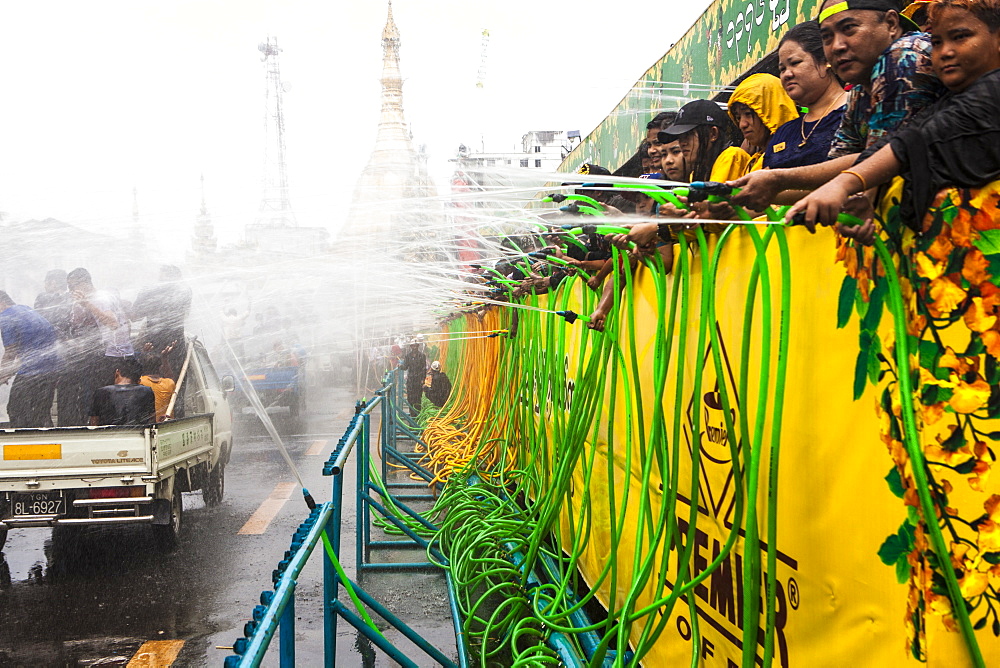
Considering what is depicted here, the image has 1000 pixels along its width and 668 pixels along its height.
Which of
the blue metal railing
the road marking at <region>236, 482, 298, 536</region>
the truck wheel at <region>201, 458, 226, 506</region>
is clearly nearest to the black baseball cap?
the blue metal railing

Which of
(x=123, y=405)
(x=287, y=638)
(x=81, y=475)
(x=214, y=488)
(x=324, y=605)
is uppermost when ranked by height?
(x=287, y=638)

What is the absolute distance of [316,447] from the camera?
46.9 ft

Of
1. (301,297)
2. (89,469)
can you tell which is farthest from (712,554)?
(301,297)

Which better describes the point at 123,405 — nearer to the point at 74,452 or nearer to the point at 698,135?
the point at 74,452

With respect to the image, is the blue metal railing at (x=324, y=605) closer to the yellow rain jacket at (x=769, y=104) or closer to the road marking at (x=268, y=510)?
the yellow rain jacket at (x=769, y=104)

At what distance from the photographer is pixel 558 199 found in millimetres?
2762

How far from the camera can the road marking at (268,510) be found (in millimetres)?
8109

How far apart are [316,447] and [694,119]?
11.9 metres

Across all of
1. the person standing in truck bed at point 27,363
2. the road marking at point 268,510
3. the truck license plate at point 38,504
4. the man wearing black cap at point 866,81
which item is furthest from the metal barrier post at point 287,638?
the person standing in truck bed at point 27,363

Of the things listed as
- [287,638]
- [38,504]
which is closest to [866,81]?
[287,638]

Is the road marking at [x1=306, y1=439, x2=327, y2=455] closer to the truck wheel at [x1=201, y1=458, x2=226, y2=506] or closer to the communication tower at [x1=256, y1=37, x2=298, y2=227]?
the truck wheel at [x1=201, y1=458, x2=226, y2=506]

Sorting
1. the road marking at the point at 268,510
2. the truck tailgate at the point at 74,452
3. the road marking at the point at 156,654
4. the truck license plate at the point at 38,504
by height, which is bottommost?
the road marking at the point at 268,510

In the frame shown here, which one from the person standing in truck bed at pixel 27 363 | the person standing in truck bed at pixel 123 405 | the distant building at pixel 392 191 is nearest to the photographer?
the distant building at pixel 392 191

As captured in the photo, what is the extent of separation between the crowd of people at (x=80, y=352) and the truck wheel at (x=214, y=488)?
1124mm
